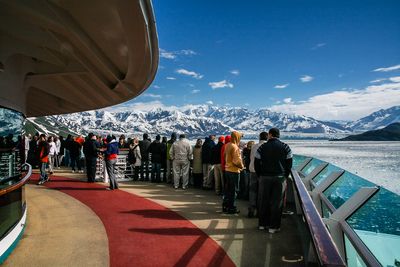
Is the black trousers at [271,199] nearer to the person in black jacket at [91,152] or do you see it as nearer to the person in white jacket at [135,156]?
the person in white jacket at [135,156]

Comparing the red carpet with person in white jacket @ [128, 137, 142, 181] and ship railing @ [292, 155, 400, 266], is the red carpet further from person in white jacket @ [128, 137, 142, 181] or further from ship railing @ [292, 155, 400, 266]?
person in white jacket @ [128, 137, 142, 181]

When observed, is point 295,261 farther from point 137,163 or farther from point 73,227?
point 137,163

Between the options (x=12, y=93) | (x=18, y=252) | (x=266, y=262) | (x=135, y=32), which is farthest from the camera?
(x=12, y=93)

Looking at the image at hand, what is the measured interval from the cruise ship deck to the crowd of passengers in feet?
1.71

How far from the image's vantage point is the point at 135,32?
6.00 m

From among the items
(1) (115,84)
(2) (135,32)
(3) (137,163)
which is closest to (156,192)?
(3) (137,163)

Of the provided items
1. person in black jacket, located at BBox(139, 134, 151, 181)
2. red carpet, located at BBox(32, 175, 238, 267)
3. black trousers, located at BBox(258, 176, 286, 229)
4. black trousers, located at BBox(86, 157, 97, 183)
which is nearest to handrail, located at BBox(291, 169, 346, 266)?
red carpet, located at BBox(32, 175, 238, 267)

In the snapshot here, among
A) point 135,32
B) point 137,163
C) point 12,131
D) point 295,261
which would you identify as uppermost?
point 135,32

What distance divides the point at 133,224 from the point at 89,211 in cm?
168

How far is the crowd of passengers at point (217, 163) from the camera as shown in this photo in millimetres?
5773

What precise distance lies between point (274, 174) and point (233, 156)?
1.38 m

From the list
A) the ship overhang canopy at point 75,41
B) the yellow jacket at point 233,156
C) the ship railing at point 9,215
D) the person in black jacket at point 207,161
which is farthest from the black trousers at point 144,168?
the ship railing at point 9,215

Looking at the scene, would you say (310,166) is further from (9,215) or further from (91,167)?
(91,167)

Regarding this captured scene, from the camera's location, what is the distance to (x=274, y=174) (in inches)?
226
